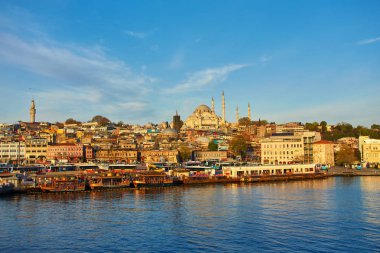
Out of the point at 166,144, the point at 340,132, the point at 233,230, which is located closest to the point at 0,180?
the point at 233,230

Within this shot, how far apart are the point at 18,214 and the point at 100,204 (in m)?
5.09

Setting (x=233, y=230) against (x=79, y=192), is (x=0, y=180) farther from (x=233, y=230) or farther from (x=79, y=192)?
(x=233, y=230)

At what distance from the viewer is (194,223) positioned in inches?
812

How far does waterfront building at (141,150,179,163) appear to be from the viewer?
67.5m

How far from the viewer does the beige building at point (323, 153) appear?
203 feet

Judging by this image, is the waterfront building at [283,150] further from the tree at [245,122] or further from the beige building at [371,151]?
the tree at [245,122]

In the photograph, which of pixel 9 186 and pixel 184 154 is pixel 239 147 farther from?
pixel 9 186

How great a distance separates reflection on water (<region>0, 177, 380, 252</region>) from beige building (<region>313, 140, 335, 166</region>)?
32601 mm

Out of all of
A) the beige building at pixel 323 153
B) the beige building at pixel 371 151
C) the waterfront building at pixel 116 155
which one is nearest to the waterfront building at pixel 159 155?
the waterfront building at pixel 116 155

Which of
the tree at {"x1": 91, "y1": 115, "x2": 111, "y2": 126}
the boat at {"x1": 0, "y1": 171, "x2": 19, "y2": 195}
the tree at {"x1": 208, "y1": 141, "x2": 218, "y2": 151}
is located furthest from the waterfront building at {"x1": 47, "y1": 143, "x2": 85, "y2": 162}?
the tree at {"x1": 91, "y1": 115, "x2": 111, "y2": 126}

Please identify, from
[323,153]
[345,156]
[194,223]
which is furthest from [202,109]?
[194,223]

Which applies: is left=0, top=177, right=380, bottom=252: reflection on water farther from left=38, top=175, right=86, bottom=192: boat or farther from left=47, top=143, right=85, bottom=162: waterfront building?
left=47, top=143, right=85, bottom=162: waterfront building

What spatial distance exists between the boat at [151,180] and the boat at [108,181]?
2.59ft

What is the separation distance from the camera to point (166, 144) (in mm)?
75938
